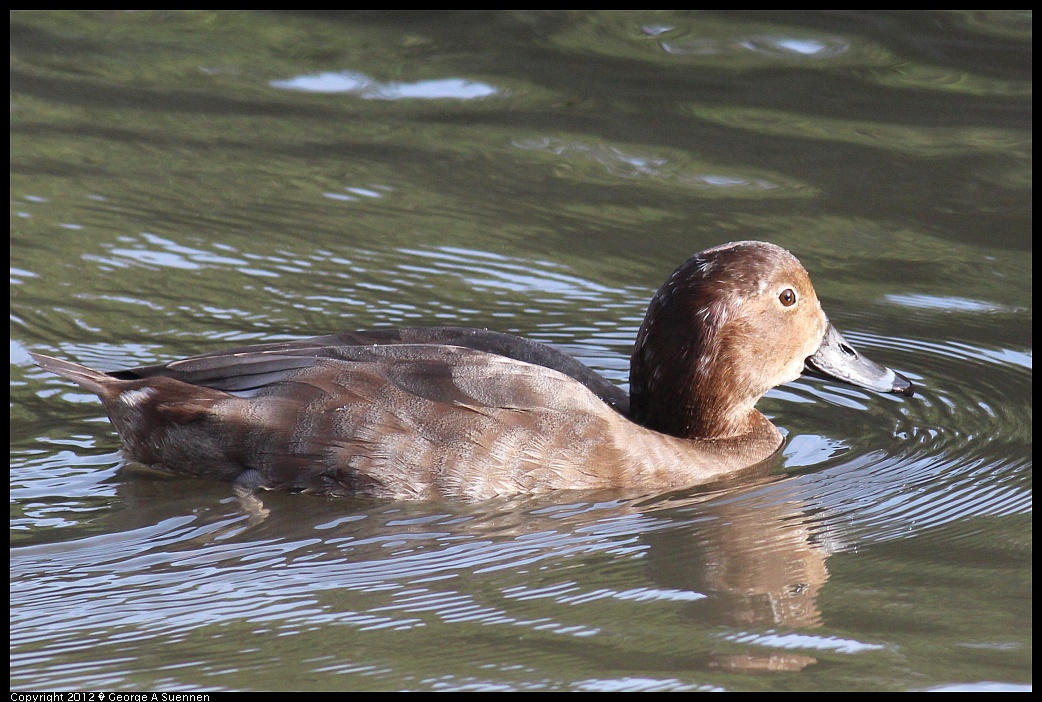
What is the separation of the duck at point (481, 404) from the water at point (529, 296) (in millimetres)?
136

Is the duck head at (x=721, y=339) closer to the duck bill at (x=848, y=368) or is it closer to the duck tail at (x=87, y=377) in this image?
the duck bill at (x=848, y=368)

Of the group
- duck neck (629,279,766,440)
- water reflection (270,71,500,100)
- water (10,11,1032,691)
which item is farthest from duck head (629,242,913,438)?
water reflection (270,71,500,100)

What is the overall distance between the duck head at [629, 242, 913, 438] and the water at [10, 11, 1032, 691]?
38 cm

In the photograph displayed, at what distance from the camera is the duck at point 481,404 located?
5500mm

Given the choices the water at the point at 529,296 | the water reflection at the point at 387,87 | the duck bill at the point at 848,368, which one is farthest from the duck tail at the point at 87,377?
the water reflection at the point at 387,87

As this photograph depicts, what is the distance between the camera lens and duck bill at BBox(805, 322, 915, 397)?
630cm

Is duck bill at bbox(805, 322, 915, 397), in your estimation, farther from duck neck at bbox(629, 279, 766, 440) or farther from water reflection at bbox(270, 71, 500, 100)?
water reflection at bbox(270, 71, 500, 100)

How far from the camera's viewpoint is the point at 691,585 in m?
4.86

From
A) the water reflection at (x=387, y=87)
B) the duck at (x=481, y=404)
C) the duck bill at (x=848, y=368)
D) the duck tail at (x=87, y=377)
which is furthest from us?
the water reflection at (x=387, y=87)

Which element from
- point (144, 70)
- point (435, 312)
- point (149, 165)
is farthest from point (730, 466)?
point (144, 70)

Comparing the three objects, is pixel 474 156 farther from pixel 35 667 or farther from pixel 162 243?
pixel 35 667

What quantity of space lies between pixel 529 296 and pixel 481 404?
239cm

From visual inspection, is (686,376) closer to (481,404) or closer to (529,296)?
(481,404)

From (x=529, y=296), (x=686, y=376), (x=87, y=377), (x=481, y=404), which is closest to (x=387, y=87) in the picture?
(x=529, y=296)
